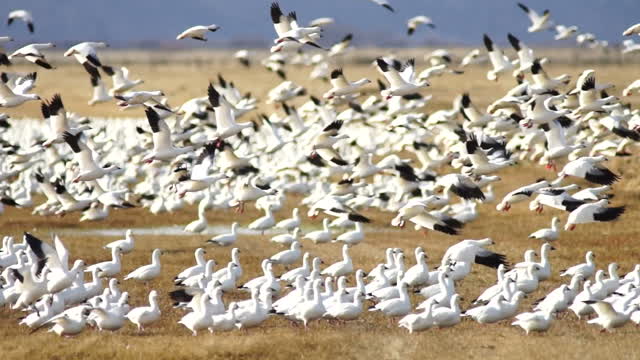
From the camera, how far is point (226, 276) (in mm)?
14859

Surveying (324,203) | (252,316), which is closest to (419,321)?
(252,316)

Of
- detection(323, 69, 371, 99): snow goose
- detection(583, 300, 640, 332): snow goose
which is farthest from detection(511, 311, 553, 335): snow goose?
detection(323, 69, 371, 99): snow goose

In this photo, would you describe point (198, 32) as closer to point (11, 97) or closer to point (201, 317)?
point (11, 97)

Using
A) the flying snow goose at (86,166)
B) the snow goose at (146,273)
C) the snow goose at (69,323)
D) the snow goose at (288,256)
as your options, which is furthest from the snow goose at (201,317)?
the flying snow goose at (86,166)

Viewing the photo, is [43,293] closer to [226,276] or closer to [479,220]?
[226,276]

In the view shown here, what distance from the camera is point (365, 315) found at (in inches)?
546

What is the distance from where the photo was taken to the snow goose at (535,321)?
12172mm

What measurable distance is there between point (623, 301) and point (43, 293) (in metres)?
6.22

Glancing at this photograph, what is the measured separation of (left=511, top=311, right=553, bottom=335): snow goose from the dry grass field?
0.10 metres

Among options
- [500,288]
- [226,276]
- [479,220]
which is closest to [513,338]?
[500,288]

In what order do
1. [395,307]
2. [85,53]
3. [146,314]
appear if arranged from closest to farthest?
[146,314] → [395,307] → [85,53]

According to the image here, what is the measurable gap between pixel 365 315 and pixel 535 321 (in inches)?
94.1

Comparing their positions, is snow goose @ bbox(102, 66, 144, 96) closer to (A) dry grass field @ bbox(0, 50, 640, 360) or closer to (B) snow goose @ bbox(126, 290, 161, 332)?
(A) dry grass field @ bbox(0, 50, 640, 360)

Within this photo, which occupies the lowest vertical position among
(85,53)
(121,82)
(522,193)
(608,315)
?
(608,315)
